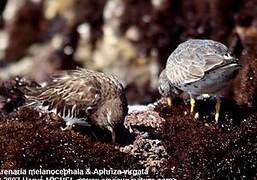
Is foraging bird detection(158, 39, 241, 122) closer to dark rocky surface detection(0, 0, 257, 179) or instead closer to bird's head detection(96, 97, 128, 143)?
dark rocky surface detection(0, 0, 257, 179)

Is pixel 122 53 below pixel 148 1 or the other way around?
below

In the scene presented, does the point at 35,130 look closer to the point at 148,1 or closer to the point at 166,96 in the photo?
the point at 166,96

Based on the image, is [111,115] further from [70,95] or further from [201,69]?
[201,69]

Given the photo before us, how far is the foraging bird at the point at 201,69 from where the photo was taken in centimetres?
593

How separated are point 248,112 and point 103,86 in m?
1.19

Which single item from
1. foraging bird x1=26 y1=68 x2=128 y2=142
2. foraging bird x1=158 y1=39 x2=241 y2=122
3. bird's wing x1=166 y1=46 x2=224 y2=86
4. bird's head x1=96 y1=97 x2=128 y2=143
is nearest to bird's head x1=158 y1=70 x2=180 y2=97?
foraging bird x1=158 y1=39 x2=241 y2=122

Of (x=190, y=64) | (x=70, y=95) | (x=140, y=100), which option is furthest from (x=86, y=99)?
(x=140, y=100)

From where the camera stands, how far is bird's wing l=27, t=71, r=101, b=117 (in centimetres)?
614

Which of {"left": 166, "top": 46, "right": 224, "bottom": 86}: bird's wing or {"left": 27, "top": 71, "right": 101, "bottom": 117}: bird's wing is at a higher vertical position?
{"left": 166, "top": 46, "right": 224, "bottom": 86}: bird's wing

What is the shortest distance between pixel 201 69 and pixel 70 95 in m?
1.05

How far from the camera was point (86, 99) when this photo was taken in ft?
20.2

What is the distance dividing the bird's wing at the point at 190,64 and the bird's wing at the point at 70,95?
24.7 inches

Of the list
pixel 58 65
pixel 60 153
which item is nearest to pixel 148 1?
pixel 58 65

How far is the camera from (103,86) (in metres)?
6.30
